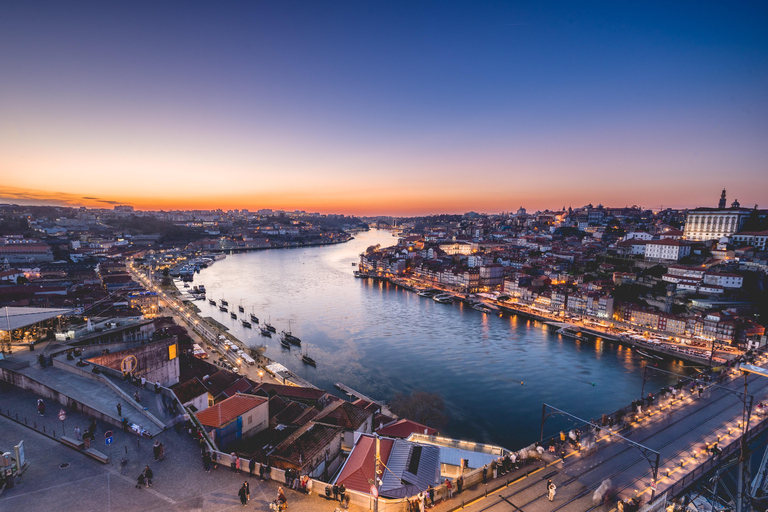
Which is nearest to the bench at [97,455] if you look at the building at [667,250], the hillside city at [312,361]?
the hillside city at [312,361]

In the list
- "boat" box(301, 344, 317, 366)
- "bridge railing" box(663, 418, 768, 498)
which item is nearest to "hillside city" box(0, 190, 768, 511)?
"bridge railing" box(663, 418, 768, 498)

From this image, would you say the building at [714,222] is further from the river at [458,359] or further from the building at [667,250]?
the river at [458,359]

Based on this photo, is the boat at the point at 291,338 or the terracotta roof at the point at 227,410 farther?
the boat at the point at 291,338

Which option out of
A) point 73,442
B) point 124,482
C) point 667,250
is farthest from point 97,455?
point 667,250

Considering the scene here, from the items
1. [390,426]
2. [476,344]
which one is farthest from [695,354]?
[390,426]

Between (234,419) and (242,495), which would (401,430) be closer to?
(234,419)

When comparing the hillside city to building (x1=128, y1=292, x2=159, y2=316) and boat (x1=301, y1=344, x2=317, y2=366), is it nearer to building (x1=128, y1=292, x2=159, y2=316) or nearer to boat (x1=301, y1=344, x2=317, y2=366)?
building (x1=128, y1=292, x2=159, y2=316)
